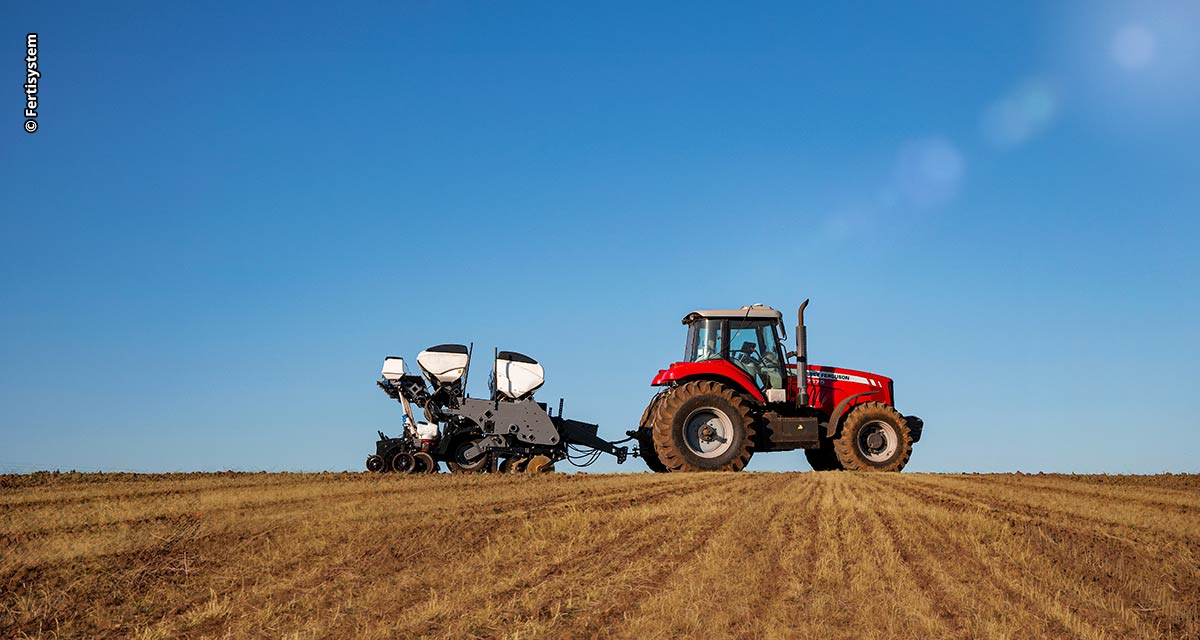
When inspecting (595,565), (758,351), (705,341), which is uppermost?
(705,341)

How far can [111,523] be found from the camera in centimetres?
1000

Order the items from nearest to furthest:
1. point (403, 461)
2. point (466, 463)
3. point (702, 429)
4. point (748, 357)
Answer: point (702, 429)
point (403, 461)
point (466, 463)
point (748, 357)

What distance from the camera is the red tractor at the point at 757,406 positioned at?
1798cm

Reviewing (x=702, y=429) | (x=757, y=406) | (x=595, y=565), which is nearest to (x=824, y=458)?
(x=757, y=406)

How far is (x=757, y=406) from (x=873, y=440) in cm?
259

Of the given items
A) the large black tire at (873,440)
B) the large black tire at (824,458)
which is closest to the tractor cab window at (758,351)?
the large black tire at (873,440)

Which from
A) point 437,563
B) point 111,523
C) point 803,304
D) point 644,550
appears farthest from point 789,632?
point 803,304

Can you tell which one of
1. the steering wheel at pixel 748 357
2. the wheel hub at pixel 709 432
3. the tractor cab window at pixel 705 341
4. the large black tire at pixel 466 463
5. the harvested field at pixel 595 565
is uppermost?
the tractor cab window at pixel 705 341

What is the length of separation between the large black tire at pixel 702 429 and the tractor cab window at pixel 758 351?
3.38ft

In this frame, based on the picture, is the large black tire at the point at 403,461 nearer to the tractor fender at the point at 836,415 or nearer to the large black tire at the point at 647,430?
the large black tire at the point at 647,430

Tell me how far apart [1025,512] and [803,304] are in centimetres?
758

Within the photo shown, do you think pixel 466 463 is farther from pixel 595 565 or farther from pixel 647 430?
pixel 595 565

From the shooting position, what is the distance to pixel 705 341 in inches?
753

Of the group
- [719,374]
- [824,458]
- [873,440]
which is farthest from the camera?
[824,458]
